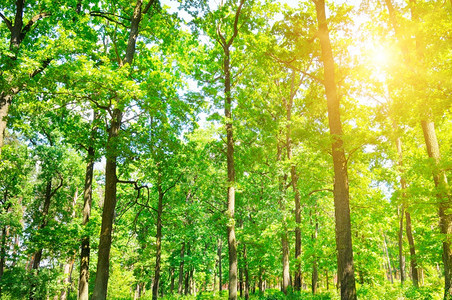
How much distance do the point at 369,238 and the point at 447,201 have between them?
9.48m

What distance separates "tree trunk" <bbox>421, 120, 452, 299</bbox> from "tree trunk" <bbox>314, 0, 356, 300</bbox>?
283 centimetres

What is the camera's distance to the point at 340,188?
743 centimetres

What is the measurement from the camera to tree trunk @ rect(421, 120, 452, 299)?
7590mm

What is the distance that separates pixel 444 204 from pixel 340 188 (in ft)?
11.4

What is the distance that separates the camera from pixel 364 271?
53.3 feet

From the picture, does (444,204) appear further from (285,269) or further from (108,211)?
(108,211)

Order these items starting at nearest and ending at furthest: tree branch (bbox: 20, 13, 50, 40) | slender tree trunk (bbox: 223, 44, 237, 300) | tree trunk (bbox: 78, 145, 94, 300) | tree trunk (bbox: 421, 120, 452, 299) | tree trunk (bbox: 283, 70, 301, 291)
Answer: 1. tree trunk (bbox: 421, 120, 452, 299)
2. tree branch (bbox: 20, 13, 50, 40)
3. slender tree trunk (bbox: 223, 44, 237, 300)
4. tree trunk (bbox: 78, 145, 94, 300)
5. tree trunk (bbox: 283, 70, 301, 291)

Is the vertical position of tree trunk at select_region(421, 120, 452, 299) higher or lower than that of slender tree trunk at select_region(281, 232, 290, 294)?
higher

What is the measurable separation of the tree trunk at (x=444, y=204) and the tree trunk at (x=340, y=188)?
2828 mm

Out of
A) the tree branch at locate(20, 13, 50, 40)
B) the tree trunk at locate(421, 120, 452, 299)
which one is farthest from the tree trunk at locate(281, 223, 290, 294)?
the tree branch at locate(20, 13, 50, 40)

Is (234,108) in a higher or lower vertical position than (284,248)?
higher

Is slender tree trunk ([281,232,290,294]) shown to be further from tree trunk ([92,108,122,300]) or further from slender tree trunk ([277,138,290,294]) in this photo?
tree trunk ([92,108,122,300])

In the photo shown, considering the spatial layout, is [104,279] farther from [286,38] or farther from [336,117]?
[286,38]

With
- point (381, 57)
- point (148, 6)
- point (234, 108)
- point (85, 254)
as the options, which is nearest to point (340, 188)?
point (381, 57)
